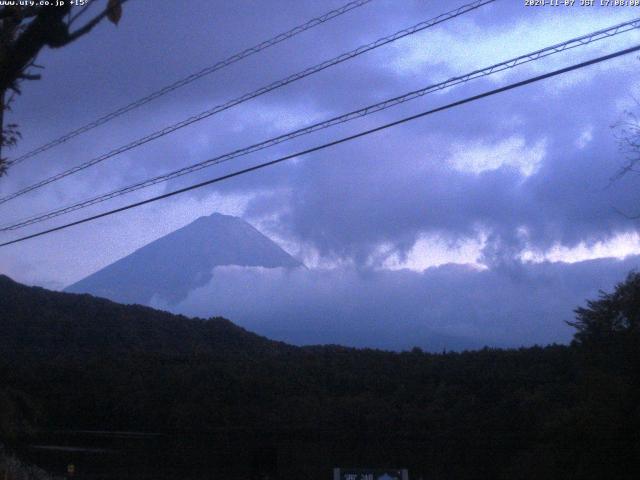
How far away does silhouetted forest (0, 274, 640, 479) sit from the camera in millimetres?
13805

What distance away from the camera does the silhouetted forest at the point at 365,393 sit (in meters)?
13.8

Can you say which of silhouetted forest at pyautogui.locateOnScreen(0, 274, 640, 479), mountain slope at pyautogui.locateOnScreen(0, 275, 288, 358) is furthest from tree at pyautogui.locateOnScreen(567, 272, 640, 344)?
mountain slope at pyautogui.locateOnScreen(0, 275, 288, 358)

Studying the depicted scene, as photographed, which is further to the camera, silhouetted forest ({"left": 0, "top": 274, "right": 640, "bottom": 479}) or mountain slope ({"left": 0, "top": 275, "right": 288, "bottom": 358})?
mountain slope ({"left": 0, "top": 275, "right": 288, "bottom": 358})

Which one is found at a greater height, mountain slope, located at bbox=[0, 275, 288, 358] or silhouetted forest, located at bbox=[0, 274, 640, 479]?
mountain slope, located at bbox=[0, 275, 288, 358]

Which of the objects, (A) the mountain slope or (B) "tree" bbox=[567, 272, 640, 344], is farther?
(A) the mountain slope

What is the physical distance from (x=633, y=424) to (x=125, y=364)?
16909 millimetres

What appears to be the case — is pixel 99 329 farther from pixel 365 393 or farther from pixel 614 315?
pixel 614 315

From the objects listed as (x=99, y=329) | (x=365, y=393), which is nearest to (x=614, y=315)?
(x=365, y=393)

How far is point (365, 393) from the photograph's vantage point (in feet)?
69.1

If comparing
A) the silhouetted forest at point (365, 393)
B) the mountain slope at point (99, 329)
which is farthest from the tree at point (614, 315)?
the mountain slope at point (99, 329)

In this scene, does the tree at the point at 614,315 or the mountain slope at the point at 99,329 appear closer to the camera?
the tree at the point at 614,315

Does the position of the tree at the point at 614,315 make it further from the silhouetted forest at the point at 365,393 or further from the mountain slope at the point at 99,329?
the mountain slope at the point at 99,329

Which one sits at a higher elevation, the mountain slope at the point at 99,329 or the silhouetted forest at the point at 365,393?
the mountain slope at the point at 99,329

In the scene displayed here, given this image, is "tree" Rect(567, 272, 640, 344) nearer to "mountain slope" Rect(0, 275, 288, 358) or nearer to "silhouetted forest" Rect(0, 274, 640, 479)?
"silhouetted forest" Rect(0, 274, 640, 479)
